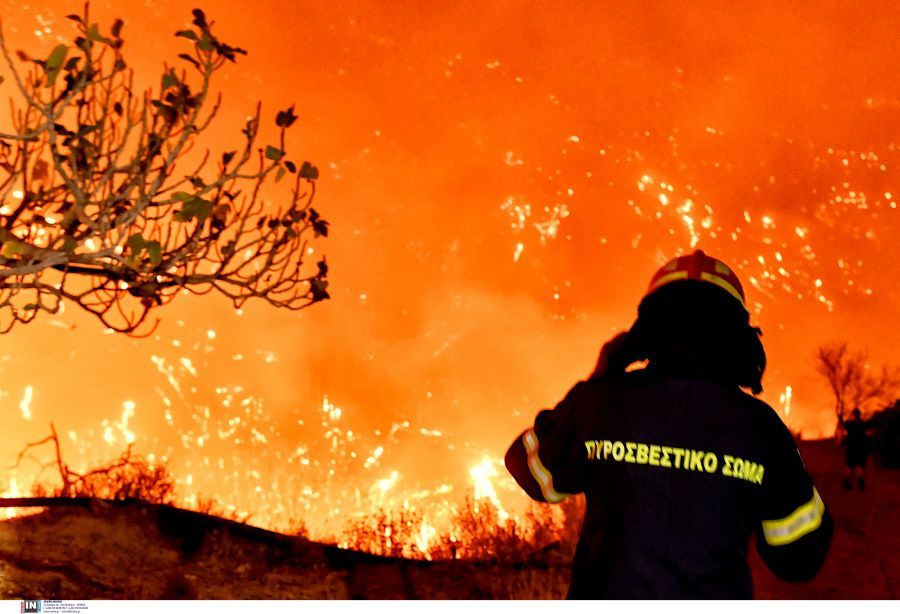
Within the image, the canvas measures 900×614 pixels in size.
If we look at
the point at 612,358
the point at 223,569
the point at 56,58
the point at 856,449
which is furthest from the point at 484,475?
the point at 612,358

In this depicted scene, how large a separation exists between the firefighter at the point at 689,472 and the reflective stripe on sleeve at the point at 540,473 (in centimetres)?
8

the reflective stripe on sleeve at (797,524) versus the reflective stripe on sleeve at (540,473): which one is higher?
the reflective stripe on sleeve at (540,473)

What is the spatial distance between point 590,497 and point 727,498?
1.35ft

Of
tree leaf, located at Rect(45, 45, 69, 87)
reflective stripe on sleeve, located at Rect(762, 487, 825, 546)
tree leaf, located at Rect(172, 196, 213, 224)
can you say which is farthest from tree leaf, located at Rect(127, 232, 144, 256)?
reflective stripe on sleeve, located at Rect(762, 487, 825, 546)

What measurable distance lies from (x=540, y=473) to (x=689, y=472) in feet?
1.62

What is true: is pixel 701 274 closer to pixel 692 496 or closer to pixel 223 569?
pixel 692 496

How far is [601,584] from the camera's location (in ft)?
7.35

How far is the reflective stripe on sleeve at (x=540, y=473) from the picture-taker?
8.12ft

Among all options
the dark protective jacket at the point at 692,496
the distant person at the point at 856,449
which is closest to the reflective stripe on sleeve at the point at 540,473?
the dark protective jacket at the point at 692,496

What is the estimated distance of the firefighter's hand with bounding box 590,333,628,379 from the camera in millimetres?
2539

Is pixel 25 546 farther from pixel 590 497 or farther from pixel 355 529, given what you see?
pixel 590 497

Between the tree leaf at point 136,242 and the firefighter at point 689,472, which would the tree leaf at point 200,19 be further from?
the firefighter at point 689,472

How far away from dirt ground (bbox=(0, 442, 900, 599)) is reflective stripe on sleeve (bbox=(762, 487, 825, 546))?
4936 mm

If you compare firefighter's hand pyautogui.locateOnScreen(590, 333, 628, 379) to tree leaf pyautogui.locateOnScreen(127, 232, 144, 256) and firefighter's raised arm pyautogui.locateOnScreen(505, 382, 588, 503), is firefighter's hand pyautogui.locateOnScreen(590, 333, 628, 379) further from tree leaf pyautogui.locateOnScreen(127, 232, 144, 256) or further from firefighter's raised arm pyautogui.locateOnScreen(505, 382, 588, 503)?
tree leaf pyautogui.locateOnScreen(127, 232, 144, 256)
